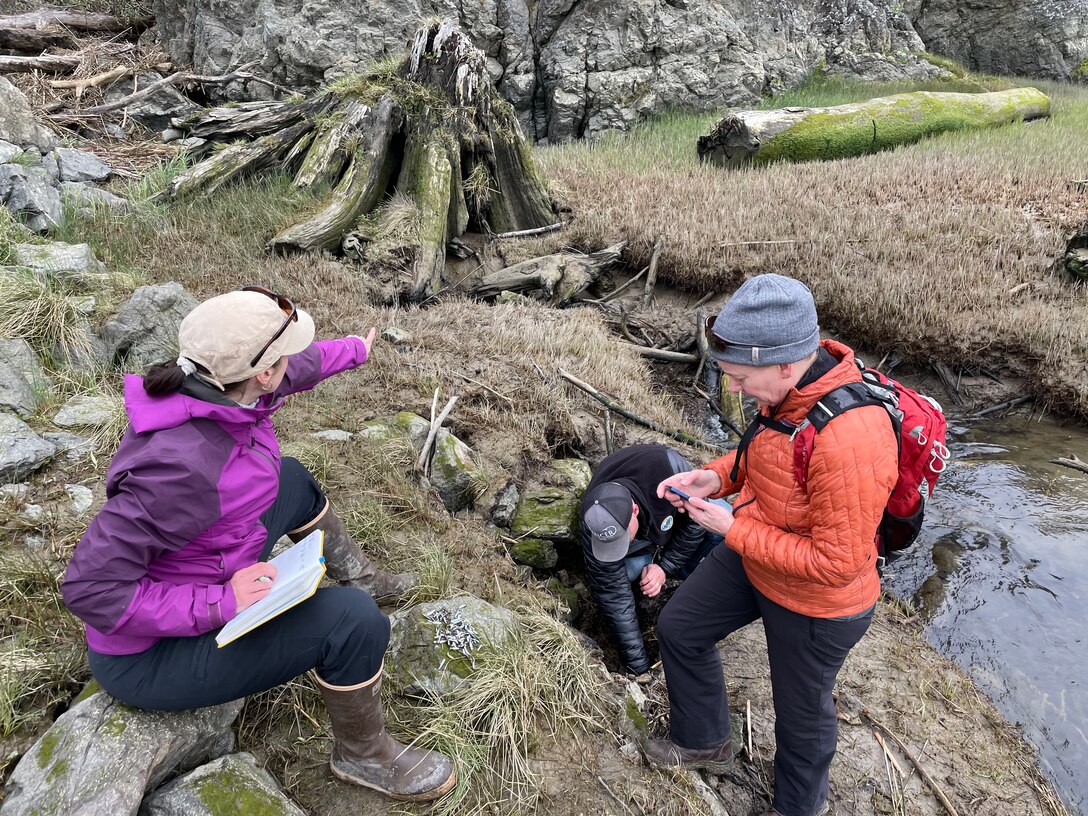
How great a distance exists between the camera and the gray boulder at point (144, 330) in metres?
4.65

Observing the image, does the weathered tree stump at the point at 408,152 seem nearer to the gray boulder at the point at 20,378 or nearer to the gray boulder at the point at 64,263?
the gray boulder at the point at 64,263

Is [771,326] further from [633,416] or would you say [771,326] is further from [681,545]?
[633,416]

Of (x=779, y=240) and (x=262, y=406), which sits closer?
(x=262, y=406)

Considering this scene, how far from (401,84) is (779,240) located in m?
5.08

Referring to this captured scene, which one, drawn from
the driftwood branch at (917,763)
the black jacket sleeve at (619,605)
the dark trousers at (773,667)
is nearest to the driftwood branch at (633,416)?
the black jacket sleeve at (619,605)

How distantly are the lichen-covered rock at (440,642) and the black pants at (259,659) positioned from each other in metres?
0.61

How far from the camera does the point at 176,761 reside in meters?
2.20

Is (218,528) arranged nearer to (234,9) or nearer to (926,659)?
(926,659)

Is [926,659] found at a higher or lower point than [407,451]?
lower

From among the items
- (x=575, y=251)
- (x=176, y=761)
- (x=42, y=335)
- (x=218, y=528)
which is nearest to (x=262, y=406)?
(x=218, y=528)

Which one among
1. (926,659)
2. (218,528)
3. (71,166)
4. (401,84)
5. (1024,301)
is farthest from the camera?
(401,84)

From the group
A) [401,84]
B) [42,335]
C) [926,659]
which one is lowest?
[926,659]

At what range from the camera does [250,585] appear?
2.01m

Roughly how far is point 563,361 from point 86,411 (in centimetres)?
366
